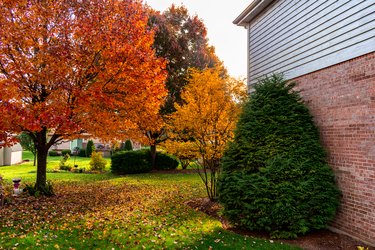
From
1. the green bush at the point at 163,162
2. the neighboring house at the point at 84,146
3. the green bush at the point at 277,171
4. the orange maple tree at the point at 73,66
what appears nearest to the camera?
the green bush at the point at 277,171

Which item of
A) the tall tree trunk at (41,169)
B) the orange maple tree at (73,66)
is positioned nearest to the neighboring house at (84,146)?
the tall tree trunk at (41,169)

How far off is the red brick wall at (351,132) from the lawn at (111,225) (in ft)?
5.38

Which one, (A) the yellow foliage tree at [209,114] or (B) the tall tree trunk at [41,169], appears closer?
(A) the yellow foliage tree at [209,114]

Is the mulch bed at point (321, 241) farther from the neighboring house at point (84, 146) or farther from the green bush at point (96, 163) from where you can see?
the neighboring house at point (84, 146)

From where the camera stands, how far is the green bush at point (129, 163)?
17641 millimetres

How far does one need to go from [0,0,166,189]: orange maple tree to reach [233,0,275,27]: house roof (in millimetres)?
3187

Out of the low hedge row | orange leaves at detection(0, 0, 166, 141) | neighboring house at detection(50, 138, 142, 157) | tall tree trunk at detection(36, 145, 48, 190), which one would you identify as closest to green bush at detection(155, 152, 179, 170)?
the low hedge row

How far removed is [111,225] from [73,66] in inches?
193

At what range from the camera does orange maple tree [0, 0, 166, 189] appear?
7.95m

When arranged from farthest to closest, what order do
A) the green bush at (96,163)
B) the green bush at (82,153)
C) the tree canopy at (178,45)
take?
1. the green bush at (82,153)
2. the green bush at (96,163)
3. the tree canopy at (178,45)

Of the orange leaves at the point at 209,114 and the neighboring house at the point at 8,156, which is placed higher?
the orange leaves at the point at 209,114

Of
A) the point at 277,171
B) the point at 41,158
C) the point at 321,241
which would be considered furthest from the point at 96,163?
the point at 321,241

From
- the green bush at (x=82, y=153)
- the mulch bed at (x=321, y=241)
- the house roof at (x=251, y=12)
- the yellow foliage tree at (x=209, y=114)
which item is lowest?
the mulch bed at (x=321, y=241)

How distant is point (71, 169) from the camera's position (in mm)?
19781
